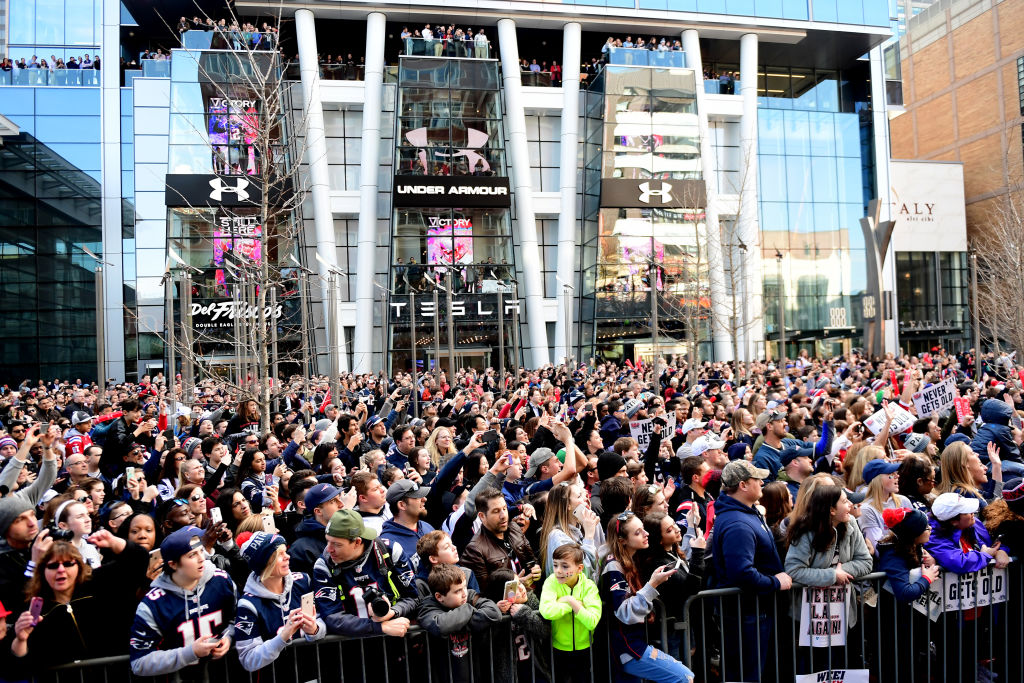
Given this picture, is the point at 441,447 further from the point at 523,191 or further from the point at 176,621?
the point at 523,191

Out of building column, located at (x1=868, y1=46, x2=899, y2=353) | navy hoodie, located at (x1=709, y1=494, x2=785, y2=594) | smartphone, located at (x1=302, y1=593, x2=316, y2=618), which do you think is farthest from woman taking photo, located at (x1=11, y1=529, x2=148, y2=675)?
building column, located at (x1=868, y1=46, x2=899, y2=353)

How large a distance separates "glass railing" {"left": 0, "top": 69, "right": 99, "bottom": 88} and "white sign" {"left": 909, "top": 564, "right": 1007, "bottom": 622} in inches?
1838

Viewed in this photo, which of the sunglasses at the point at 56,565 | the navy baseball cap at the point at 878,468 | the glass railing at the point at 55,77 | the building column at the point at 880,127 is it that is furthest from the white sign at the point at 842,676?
the building column at the point at 880,127

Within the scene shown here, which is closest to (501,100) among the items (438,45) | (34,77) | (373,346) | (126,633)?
(438,45)

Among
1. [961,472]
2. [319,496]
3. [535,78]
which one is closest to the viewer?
[319,496]

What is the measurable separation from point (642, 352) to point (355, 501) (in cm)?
3782

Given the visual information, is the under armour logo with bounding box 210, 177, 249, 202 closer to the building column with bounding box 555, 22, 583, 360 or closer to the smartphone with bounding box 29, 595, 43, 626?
the building column with bounding box 555, 22, 583, 360

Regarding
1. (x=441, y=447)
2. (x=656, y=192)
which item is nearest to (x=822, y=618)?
(x=441, y=447)

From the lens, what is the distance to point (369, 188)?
129 feet

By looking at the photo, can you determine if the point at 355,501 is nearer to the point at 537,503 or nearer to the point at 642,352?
the point at 537,503

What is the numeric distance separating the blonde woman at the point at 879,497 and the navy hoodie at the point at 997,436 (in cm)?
323

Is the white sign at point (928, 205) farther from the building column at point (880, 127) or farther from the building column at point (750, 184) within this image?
the building column at point (750, 184)

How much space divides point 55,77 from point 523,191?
84.6 ft

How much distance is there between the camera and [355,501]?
6.43 meters
